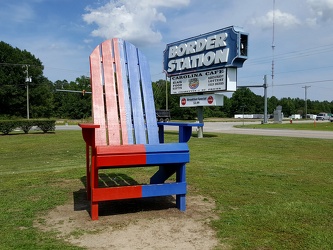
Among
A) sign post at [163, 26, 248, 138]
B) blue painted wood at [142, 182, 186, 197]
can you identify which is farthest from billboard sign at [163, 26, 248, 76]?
blue painted wood at [142, 182, 186, 197]

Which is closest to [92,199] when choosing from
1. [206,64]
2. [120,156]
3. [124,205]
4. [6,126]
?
[120,156]

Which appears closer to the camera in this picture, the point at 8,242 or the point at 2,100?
the point at 8,242

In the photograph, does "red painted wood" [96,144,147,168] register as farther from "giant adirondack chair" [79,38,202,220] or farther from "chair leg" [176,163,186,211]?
"chair leg" [176,163,186,211]

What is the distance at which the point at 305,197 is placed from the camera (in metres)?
4.20

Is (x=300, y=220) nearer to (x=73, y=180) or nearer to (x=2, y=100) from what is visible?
(x=73, y=180)

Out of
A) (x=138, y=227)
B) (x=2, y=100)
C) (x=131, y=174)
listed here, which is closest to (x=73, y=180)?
(x=131, y=174)

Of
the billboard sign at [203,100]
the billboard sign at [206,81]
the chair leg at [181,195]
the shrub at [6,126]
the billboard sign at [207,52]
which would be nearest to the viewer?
the chair leg at [181,195]

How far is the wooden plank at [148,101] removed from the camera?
4.52 m

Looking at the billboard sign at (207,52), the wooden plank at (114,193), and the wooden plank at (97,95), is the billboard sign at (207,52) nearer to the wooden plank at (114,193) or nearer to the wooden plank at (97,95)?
the wooden plank at (97,95)

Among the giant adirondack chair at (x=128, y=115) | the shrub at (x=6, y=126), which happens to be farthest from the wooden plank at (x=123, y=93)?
the shrub at (x=6, y=126)

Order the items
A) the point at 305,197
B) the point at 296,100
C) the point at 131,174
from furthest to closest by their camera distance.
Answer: the point at 296,100 < the point at 131,174 < the point at 305,197

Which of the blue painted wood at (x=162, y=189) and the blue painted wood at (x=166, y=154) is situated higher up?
the blue painted wood at (x=166, y=154)

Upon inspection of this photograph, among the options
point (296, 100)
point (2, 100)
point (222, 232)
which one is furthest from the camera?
point (296, 100)

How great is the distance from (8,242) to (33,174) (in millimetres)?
3502
